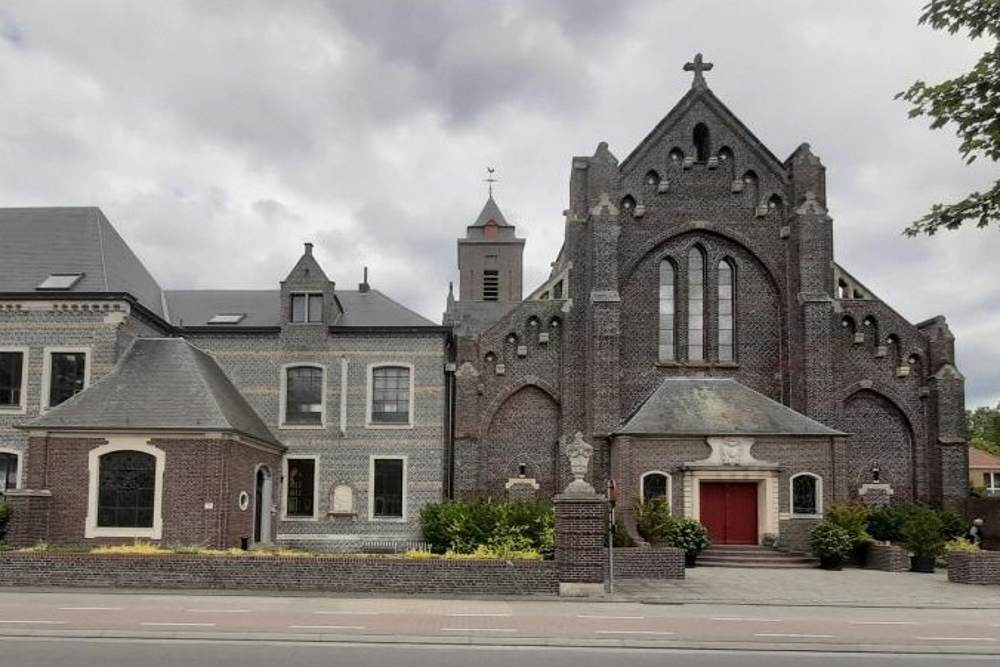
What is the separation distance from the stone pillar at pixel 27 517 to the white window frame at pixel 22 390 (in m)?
4.62

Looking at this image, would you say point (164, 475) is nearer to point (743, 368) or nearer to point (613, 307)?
point (613, 307)

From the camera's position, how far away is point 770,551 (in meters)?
27.5

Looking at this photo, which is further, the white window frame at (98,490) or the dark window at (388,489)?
the dark window at (388,489)

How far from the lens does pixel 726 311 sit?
3244 cm

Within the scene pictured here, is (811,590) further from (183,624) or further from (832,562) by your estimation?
(183,624)

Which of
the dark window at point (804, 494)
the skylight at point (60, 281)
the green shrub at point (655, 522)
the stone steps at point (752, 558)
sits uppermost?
the skylight at point (60, 281)

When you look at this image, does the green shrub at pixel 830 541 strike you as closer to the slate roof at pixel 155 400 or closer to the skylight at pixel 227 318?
the slate roof at pixel 155 400

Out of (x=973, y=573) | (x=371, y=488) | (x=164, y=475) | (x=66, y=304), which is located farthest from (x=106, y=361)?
(x=973, y=573)

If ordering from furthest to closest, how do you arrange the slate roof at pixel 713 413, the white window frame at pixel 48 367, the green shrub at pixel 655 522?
1. the slate roof at pixel 713 413
2. the white window frame at pixel 48 367
3. the green shrub at pixel 655 522

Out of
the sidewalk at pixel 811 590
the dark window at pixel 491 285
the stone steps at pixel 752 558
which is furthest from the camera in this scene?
the dark window at pixel 491 285

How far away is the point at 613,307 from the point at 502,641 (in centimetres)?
1895

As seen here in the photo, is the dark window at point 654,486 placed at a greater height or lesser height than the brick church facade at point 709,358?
lesser

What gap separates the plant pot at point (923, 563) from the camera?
25.1 metres

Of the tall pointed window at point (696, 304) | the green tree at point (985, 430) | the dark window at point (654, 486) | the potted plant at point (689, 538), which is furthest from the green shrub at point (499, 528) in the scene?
the green tree at point (985, 430)
